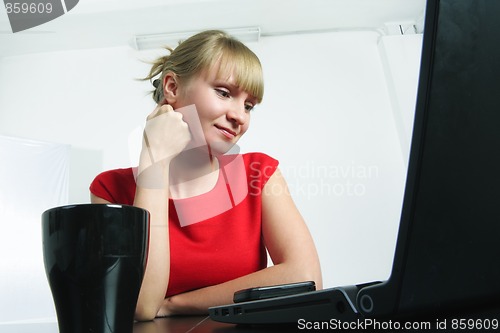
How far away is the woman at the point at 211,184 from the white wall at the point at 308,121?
187 centimetres

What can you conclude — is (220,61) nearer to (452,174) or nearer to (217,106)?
(217,106)

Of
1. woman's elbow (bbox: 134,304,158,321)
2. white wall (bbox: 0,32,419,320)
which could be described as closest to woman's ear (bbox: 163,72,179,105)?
woman's elbow (bbox: 134,304,158,321)

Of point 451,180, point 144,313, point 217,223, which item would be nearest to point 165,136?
point 217,223

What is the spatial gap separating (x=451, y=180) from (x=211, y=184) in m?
1.02

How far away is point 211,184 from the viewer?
1.29m

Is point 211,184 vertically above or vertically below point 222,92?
below

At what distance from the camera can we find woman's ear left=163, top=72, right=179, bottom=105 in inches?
49.5

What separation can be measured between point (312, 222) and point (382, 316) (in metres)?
2.77

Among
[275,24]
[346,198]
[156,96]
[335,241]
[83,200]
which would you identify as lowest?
[335,241]

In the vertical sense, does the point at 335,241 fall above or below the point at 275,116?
below

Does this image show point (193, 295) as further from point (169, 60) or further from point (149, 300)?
point (169, 60)

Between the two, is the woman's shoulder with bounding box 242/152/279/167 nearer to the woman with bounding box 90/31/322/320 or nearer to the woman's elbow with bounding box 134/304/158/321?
the woman with bounding box 90/31/322/320

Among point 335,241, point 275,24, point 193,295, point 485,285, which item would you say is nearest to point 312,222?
point 335,241

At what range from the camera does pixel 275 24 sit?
11.1 ft
